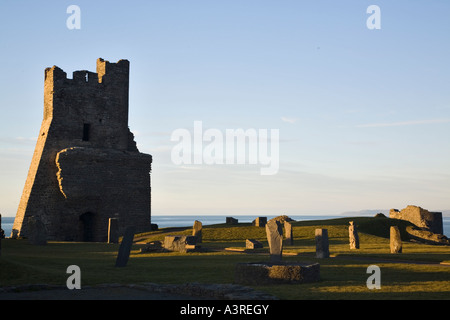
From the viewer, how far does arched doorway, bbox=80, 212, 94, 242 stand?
37531mm

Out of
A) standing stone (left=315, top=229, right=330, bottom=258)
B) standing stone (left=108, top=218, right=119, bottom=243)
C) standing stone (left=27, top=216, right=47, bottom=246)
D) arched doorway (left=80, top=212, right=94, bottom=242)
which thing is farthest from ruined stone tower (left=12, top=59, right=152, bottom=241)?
standing stone (left=315, top=229, right=330, bottom=258)

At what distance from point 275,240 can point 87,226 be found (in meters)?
23.8

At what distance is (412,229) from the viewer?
35188 mm

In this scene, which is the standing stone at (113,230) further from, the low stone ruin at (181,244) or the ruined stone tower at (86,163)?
the ruined stone tower at (86,163)

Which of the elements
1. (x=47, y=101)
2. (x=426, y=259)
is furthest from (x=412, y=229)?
(x=47, y=101)

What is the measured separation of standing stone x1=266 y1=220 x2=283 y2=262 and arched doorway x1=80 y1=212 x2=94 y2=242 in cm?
2322

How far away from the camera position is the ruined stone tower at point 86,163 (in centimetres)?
3556

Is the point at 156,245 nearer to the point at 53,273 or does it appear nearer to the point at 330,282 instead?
the point at 53,273

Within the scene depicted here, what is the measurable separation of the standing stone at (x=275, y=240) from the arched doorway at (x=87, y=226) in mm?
23218

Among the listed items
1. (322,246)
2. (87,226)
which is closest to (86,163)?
(87,226)

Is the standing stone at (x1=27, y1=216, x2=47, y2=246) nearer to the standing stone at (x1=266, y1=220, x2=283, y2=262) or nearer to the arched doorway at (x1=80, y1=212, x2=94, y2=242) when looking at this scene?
the arched doorway at (x1=80, y1=212, x2=94, y2=242)

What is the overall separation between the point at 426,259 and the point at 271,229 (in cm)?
553

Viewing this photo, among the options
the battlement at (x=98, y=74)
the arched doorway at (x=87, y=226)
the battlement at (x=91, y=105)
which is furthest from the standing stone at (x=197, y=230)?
the battlement at (x=98, y=74)
